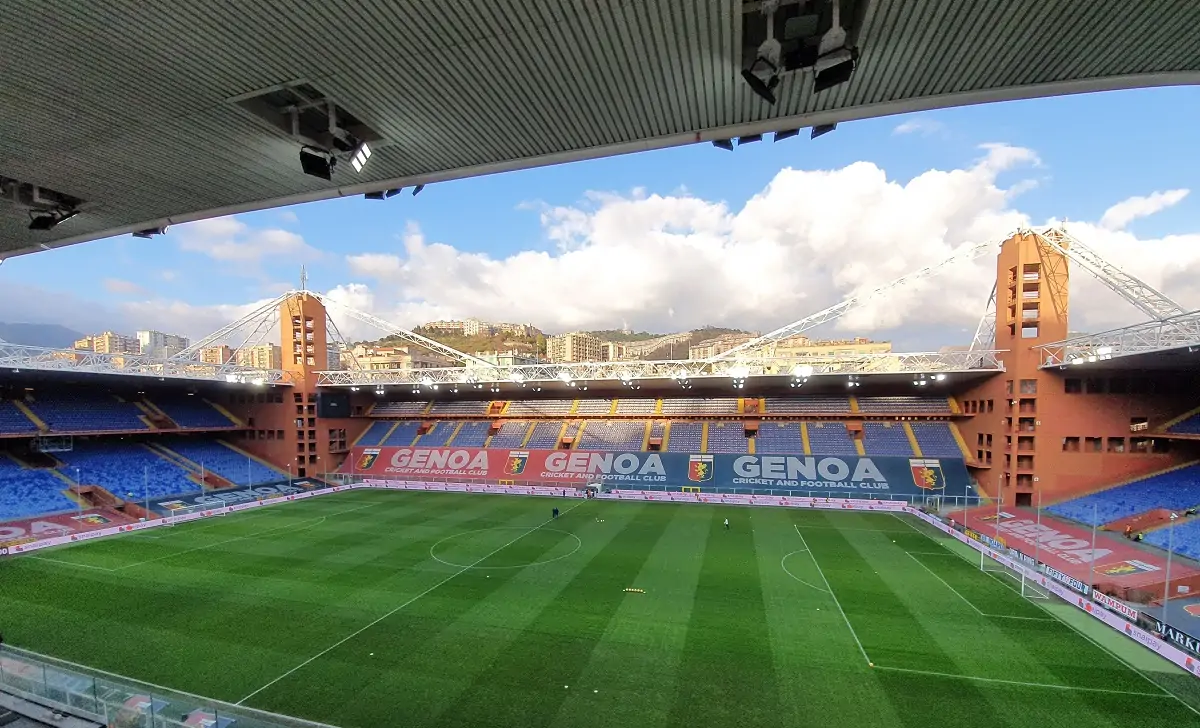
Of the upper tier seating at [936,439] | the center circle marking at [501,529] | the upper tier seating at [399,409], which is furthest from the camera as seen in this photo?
the upper tier seating at [399,409]

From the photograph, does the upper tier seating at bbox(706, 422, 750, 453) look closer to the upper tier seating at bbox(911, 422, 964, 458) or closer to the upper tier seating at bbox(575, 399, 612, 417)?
the upper tier seating at bbox(575, 399, 612, 417)

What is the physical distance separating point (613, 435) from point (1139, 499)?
2884 centimetres

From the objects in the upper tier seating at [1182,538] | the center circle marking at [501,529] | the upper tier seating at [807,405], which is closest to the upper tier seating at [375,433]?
the center circle marking at [501,529]

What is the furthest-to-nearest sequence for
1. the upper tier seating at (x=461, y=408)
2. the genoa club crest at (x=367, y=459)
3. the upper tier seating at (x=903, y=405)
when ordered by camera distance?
the upper tier seating at (x=461, y=408)
the genoa club crest at (x=367, y=459)
the upper tier seating at (x=903, y=405)

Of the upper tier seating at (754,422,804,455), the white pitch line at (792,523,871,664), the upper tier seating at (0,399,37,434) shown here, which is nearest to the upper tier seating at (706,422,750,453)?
the upper tier seating at (754,422,804,455)

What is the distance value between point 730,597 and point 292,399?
36171mm

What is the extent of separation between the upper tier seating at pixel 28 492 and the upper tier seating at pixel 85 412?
9.59 feet

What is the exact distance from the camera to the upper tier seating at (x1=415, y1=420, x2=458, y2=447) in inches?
1651

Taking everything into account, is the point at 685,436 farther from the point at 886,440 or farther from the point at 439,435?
the point at 439,435

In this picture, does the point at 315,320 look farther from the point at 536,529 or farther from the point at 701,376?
the point at 701,376

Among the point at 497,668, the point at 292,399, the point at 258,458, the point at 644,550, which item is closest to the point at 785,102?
the point at 497,668

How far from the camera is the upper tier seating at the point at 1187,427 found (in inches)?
918

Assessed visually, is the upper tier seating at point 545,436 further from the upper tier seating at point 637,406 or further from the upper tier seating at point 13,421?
the upper tier seating at point 13,421

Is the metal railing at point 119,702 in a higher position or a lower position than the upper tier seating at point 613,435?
higher
